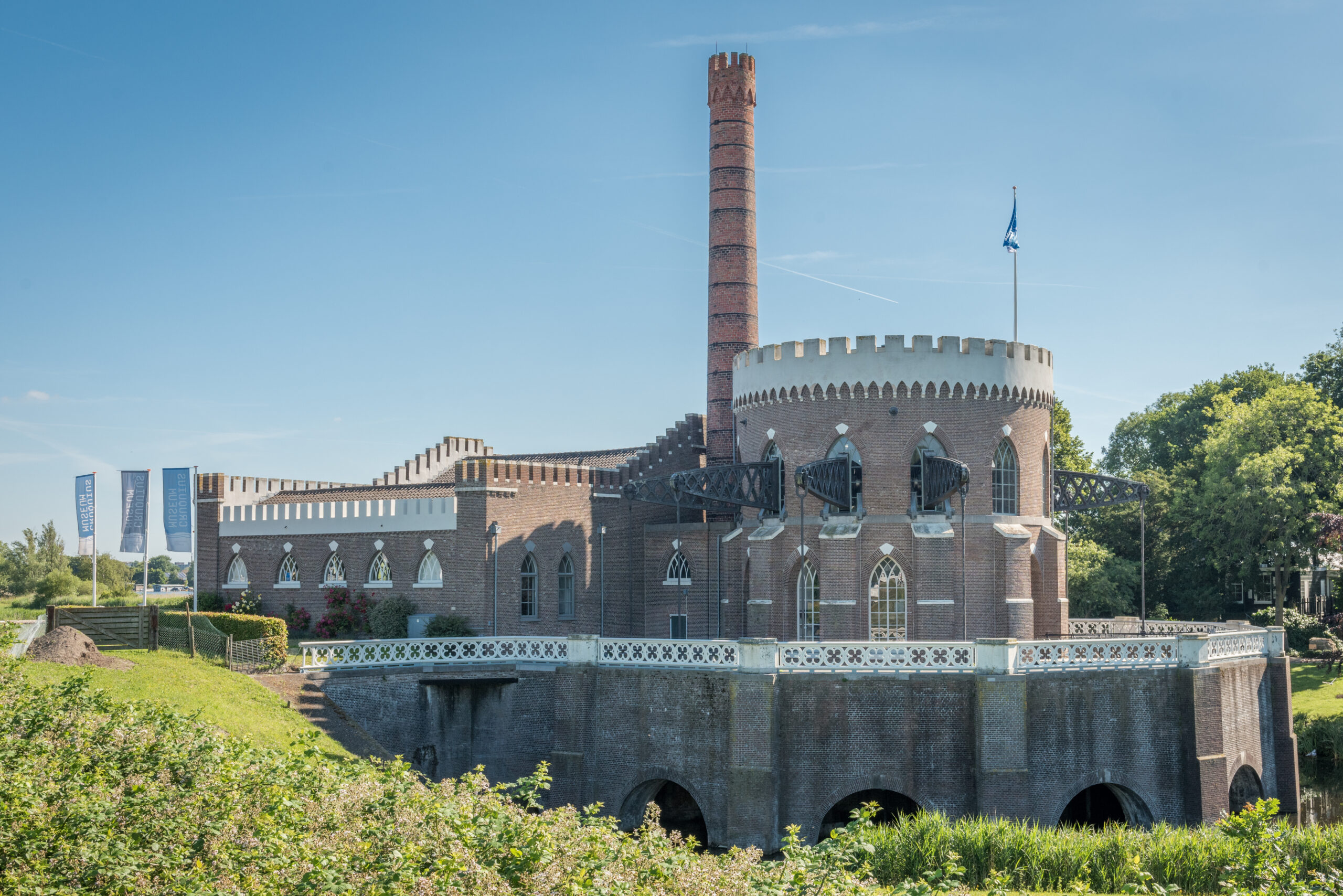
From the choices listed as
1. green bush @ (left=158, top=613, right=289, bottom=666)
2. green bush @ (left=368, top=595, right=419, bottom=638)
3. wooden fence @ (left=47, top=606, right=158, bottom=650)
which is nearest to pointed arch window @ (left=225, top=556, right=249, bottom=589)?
green bush @ (left=158, top=613, right=289, bottom=666)

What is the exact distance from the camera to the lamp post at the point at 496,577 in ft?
130

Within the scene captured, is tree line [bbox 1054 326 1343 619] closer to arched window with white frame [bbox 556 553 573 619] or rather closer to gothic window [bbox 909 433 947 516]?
gothic window [bbox 909 433 947 516]

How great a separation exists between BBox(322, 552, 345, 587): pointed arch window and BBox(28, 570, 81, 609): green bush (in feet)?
57.6

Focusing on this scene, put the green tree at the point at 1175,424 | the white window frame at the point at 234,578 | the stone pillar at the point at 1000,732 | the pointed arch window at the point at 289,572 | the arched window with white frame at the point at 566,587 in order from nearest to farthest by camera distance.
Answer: the stone pillar at the point at 1000,732, the arched window with white frame at the point at 566,587, the pointed arch window at the point at 289,572, the white window frame at the point at 234,578, the green tree at the point at 1175,424

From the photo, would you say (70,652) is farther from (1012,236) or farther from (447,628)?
(1012,236)

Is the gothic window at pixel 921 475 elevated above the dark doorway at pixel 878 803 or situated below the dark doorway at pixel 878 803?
above

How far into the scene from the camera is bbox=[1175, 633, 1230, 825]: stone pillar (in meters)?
30.2

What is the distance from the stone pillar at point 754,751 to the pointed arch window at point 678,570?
14009mm

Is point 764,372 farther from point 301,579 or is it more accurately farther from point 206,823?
point 206,823

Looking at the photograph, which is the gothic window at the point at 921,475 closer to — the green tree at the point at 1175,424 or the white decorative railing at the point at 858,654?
the white decorative railing at the point at 858,654

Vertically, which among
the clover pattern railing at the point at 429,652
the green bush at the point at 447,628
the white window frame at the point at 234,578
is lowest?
the clover pattern railing at the point at 429,652

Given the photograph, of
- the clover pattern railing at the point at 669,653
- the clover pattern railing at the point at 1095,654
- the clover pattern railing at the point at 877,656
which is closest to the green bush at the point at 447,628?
the clover pattern railing at the point at 669,653

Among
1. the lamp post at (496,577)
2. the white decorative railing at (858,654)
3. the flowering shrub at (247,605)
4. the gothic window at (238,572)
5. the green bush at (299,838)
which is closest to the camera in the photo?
the green bush at (299,838)

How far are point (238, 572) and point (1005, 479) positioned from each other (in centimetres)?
2827
